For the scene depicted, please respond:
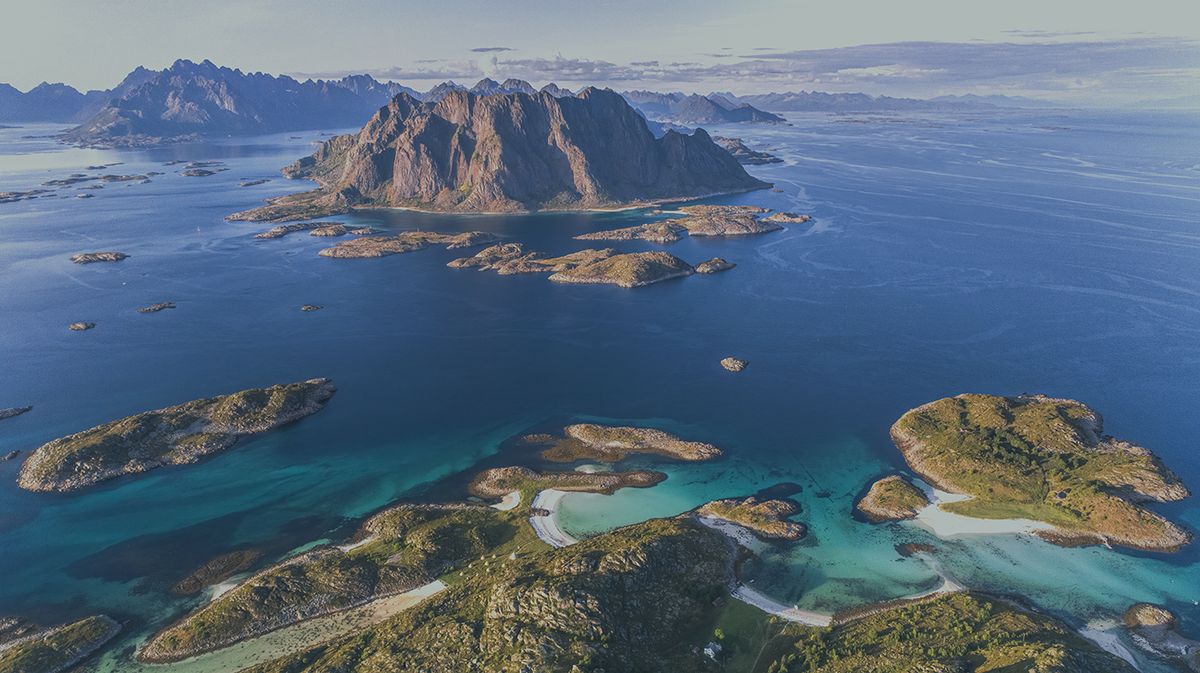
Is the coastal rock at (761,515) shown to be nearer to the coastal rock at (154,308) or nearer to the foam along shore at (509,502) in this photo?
the foam along shore at (509,502)

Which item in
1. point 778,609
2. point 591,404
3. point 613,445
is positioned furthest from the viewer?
point 591,404

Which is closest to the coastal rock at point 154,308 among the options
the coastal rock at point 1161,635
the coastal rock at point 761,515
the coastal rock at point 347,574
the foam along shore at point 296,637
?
the coastal rock at point 347,574

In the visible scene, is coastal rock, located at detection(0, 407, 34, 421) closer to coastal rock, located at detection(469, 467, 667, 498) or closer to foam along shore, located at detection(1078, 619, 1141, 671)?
coastal rock, located at detection(469, 467, 667, 498)

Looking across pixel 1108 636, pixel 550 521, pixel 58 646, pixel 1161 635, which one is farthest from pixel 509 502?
pixel 1161 635

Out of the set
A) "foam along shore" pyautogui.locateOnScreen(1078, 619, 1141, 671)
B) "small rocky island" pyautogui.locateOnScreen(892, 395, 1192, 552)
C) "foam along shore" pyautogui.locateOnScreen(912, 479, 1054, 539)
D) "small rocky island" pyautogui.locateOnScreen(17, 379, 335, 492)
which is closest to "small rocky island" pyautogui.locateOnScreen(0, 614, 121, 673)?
"small rocky island" pyautogui.locateOnScreen(17, 379, 335, 492)

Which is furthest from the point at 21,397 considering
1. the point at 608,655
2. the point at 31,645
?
the point at 608,655

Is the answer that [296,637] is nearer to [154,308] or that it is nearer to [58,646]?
[58,646]
